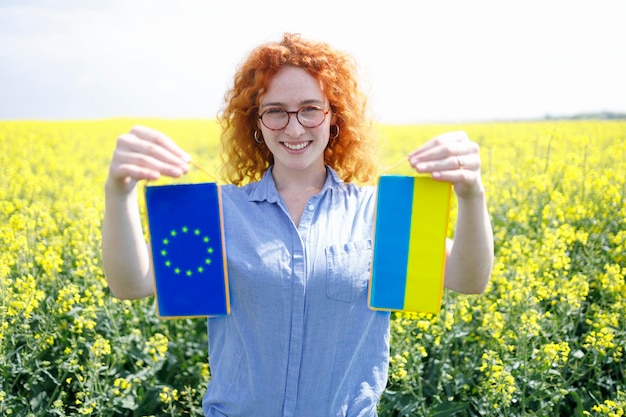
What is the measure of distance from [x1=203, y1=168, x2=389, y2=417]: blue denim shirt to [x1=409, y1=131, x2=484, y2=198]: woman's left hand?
430mm

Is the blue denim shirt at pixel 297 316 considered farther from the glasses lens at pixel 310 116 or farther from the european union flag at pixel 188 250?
the glasses lens at pixel 310 116

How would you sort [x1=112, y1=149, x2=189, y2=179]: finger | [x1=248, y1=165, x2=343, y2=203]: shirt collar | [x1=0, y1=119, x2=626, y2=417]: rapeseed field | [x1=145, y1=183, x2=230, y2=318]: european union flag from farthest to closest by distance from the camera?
1. [x1=0, y1=119, x2=626, y2=417]: rapeseed field
2. [x1=248, y1=165, x2=343, y2=203]: shirt collar
3. [x1=145, y1=183, x2=230, y2=318]: european union flag
4. [x1=112, y1=149, x2=189, y2=179]: finger


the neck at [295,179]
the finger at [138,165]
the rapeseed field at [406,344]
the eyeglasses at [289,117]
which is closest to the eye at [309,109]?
the eyeglasses at [289,117]

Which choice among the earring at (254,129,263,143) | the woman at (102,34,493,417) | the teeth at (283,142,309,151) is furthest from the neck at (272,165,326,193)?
the earring at (254,129,263,143)

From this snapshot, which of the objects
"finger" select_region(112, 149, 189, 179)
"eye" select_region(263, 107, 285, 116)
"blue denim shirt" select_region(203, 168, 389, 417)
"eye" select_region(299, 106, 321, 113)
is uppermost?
"eye" select_region(299, 106, 321, 113)

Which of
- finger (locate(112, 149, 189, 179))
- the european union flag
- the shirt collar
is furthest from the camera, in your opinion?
the shirt collar

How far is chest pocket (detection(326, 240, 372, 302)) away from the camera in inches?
66.3

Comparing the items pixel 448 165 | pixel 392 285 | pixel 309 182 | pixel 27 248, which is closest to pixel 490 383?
pixel 392 285

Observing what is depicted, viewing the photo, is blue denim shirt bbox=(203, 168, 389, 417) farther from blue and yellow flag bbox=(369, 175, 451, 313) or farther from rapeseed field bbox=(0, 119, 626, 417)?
rapeseed field bbox=(0, 119, 626, 417)

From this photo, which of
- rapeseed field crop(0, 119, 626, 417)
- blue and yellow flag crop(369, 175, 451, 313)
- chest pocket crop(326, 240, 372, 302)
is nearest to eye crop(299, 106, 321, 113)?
blue and yellow flag crop(369, 175, 451, 313)

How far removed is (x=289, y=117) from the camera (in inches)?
67.5

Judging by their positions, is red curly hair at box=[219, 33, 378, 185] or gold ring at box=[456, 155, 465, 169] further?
red curly hair at box=[219, 33, 378, 185]

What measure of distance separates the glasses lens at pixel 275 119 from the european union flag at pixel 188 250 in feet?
0.84

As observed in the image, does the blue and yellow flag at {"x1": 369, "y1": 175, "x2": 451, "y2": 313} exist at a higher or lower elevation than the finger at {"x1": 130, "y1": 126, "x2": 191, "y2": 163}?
lower
